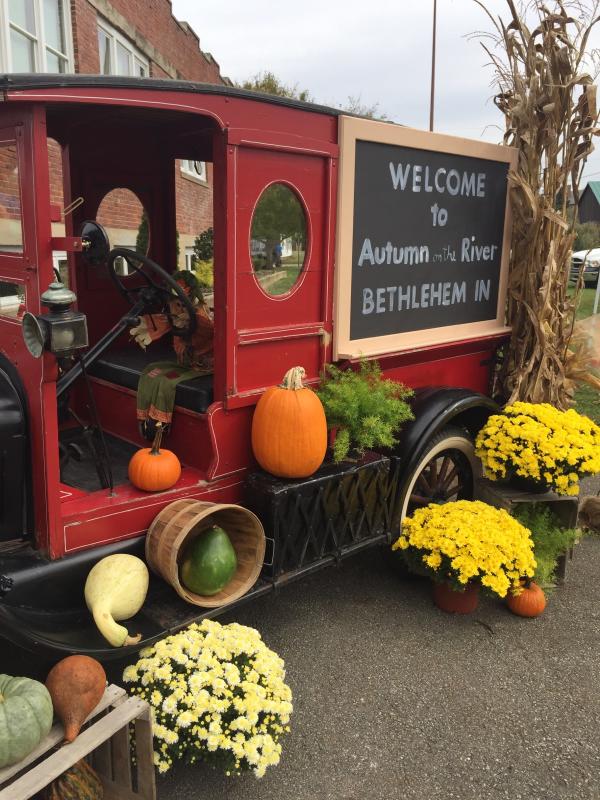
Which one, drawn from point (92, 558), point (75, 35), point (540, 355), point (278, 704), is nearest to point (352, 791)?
point (278, 704)

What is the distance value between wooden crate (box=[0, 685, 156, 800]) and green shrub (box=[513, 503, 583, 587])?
2.51 metres

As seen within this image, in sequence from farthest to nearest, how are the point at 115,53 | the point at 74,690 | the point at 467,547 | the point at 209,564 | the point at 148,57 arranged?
1. the point at 148,57
2. the point at 115,53
3. the point at 467,547
4. the point at 209,564
5. the point at 74,690

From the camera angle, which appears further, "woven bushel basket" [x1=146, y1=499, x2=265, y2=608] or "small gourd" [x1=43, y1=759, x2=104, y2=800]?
"woven bushel basket" [x1=146, y1=499, x2=265, y2=608]

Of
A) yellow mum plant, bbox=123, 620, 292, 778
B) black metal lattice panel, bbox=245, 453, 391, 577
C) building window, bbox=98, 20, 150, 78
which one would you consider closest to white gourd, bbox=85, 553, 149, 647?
yellow mum plant, bbox=123, 620, 292, 778

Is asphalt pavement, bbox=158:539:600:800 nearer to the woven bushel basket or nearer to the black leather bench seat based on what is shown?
the woven bushel basket

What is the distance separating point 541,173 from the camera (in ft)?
14.7

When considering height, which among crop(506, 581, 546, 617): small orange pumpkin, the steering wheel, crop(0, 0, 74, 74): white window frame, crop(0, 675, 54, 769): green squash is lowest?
crop(506, 581, 546, 617): small orange pumpkin

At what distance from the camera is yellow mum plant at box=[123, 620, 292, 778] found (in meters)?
2.38

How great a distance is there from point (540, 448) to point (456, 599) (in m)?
1.01

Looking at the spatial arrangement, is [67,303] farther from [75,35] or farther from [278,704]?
[75,35]

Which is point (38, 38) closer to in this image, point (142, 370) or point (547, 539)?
point (142, 370)

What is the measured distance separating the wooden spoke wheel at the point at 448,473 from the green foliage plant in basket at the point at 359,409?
0.73 meters

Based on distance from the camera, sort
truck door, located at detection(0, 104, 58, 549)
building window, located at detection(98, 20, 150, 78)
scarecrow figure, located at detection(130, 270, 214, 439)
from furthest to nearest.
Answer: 1. building window, located at detection(98, 20, 150, 78)
2. scarecrow figure, located at detection(130, 270, 214, 439)
3. truck door, located at detection(0, 104, 58, 549)

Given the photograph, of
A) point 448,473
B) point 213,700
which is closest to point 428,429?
point 448,473
